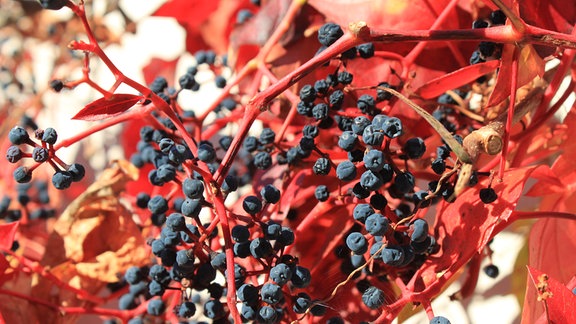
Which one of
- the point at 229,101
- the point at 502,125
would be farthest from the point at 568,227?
the point at 229,101

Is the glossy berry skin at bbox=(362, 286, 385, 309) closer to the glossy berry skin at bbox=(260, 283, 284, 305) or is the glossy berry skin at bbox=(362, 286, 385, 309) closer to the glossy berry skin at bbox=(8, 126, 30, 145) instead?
the glossy berry skin at bbox=(260, 283, 284, 305)

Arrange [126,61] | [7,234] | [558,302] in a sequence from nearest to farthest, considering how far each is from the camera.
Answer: [558,302] → [7,234] → [126,61]

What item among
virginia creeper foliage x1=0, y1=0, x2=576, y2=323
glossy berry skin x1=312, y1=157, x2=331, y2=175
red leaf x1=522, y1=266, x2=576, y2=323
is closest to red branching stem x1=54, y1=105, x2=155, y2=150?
virginia creeper foliage x1=0, y1=0, x2=576, y2=323

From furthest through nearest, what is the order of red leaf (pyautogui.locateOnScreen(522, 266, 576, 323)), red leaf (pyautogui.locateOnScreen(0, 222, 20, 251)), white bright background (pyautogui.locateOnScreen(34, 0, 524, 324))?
white bright background (pyautogui.locateOnScreen(34, 0, 524, 324))
red leaf (pyautogui.locateOnScreen(0, 222, 20, 251))
red leaf (pyautogui.locateOnScreen(522, 266, 576, 323))

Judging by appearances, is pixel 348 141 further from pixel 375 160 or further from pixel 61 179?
pixel 61 179

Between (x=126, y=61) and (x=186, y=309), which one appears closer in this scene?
(x=186, y=309)

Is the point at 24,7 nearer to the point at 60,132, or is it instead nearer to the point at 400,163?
the point at 60,132

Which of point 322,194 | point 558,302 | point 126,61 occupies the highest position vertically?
point 126,61

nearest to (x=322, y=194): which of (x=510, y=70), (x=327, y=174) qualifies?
(x=327, y=174)
